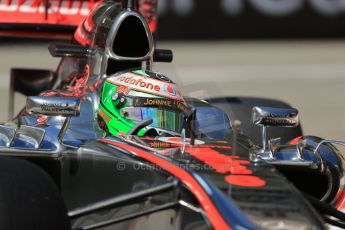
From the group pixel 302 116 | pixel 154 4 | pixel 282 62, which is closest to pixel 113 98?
pixel 154 4

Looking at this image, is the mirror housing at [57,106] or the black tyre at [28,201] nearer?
the black tyre at [28,201]

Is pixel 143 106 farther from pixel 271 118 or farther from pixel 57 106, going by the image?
pixel 271 118

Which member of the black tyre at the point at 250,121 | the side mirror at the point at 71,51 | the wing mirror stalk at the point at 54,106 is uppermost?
the side mirror at the point at 71,51

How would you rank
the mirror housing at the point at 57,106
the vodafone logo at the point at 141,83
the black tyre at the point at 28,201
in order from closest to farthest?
the black tyre at the point at 28,201 → the mirror housing at the point at 57,106 → the vodafone logo at the point at 141,83

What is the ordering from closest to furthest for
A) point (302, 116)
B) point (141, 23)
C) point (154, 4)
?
point (141, 23) < point (154, 4) < point (302, 116)

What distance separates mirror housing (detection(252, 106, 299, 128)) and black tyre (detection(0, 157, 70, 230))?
996mm

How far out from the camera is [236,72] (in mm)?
10336

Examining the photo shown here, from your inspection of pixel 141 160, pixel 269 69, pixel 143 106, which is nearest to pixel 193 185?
pixel 141 160

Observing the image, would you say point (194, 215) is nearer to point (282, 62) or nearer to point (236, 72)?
point (236, 72)

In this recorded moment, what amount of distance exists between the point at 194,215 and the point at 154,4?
136 inches

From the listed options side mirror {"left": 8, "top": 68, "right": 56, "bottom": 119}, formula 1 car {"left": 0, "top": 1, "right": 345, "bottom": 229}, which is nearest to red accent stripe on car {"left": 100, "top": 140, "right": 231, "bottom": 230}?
formula 1 car {"left": 0, "top": 1, "right": 345, "bottom": 229}

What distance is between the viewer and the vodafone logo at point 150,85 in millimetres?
4266

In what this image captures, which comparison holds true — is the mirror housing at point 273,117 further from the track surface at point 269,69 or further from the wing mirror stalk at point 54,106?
the track surface at point 269,69

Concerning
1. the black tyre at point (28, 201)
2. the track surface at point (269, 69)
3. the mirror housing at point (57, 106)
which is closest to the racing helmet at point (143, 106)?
the mirror housing at point (57, 106)
